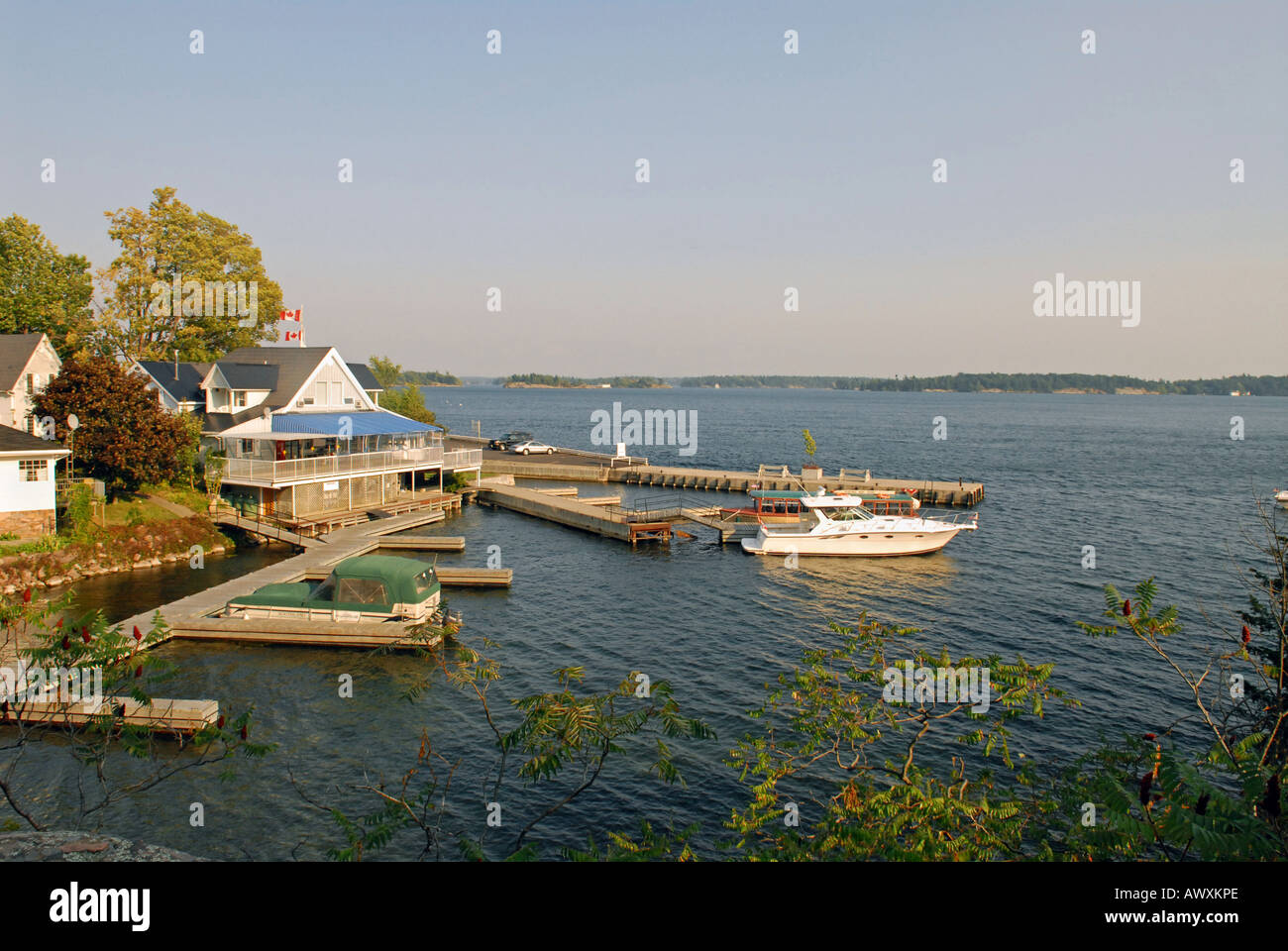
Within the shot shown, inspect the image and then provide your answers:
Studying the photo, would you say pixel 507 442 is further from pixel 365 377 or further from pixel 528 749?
pixel 528 749

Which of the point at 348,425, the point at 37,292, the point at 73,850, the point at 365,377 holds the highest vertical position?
the point at 37,292

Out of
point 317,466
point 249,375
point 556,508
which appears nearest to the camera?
point 317,466

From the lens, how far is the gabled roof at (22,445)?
32.6 m

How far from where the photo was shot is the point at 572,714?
866 cm

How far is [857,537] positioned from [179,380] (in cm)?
4085

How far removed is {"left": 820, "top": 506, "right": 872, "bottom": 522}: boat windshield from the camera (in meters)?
44.3

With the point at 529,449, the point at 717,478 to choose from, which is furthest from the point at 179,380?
the point at 717,478

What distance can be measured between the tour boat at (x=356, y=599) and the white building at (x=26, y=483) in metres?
12.1

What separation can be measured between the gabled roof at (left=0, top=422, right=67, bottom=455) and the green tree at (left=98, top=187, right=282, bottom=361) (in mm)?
25397

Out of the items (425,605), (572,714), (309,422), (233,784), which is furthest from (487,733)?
(309,422)

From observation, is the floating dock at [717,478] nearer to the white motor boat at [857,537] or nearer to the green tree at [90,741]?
the white motor boat at [857,537]

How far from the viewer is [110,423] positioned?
125 feet

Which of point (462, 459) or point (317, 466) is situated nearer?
point (317, 466)
